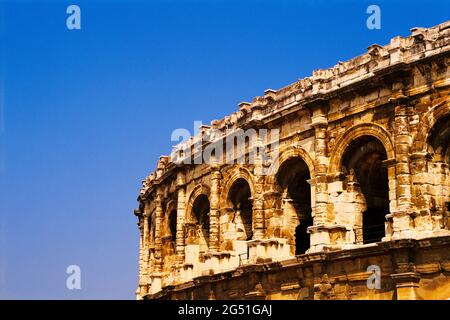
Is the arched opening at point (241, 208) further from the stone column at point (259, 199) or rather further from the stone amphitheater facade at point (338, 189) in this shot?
the stone column at point (259, 199)

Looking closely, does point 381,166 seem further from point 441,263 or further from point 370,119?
point 441,263

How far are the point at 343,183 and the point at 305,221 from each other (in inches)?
116

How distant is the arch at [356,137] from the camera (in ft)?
66.8

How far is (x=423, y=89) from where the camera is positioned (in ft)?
64.6

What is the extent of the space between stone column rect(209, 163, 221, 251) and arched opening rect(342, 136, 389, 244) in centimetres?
540

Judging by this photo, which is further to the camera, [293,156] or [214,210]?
[214,210]

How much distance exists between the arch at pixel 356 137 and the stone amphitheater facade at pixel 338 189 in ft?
0.10

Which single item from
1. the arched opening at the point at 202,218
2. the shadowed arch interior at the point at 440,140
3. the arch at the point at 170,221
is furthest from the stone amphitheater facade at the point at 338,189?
the arch at the point at 170,221

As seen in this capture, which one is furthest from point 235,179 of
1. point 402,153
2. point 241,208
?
point 402,153

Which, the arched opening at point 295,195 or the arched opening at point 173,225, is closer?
the arched opening at point 295,195

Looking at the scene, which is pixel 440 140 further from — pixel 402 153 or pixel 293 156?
pixel 293 156

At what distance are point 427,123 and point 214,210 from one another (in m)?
8.66

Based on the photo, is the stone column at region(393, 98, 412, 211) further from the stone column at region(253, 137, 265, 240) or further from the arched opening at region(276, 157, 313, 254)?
the stone column at region(253, 137, 265, 240)

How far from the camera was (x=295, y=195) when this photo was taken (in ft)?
78.7
